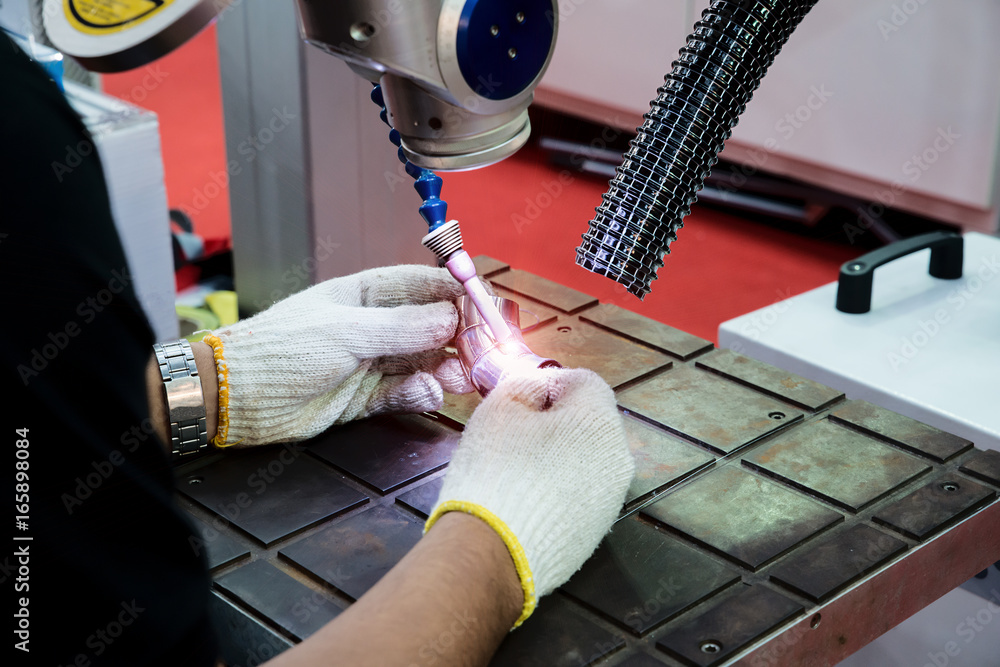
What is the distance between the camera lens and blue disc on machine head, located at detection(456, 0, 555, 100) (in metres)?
0.69

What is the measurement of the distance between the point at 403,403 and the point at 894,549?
1.71 ft

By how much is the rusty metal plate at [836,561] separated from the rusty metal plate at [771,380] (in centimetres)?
24

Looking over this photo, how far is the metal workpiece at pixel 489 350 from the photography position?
1.01m

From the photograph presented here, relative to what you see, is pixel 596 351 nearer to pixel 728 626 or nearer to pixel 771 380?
pixel 771 380

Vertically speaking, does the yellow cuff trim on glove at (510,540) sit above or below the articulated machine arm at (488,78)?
below

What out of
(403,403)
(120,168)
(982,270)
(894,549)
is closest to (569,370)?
(403,403)

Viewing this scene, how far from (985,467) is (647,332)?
1.43 ft

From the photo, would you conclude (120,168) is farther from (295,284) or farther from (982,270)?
(982,270)

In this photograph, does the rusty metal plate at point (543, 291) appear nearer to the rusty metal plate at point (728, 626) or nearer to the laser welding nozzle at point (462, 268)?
the laser welding nozzle at point (462, 268)

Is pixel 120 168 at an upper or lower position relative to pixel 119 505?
lower

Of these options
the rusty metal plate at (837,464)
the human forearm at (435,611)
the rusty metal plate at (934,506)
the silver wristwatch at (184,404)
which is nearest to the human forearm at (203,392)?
the silver wristwatch at (184,404)

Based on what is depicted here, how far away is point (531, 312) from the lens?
1311mm

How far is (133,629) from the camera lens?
0.67 meters

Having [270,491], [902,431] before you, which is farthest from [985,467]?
[270,491]
